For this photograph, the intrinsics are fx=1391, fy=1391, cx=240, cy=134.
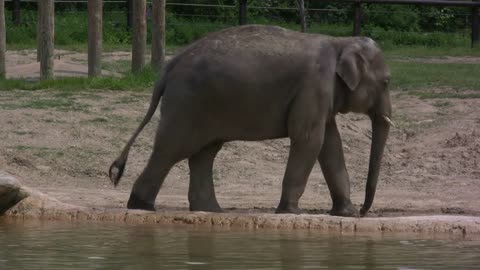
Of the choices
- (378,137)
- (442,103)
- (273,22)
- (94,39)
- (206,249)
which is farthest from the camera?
(273,22)

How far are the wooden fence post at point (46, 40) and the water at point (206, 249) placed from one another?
7374 mm

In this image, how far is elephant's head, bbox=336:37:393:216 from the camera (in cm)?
1145

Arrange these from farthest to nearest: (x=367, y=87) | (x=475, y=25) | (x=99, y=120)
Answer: (x=475, y=25)
(x=99, y=120)
(x=367, y=87)

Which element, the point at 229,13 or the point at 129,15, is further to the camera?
the point at 229,13

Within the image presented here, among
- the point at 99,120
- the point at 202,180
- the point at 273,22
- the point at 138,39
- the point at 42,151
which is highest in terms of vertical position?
the point at 138,39

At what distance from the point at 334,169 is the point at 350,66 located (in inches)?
39.7

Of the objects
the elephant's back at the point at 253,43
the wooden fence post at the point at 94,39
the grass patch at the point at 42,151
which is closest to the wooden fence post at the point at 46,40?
the wooden fence post at the point at 94,39

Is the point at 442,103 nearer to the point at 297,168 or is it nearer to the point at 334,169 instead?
the point at 334,169

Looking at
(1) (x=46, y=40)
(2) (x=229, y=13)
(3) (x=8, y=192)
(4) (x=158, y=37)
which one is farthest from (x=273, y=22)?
(3) (x=8, y=192)

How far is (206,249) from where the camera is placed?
31.3ft

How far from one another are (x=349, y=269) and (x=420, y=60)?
1534cm

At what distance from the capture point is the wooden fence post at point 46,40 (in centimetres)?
1777

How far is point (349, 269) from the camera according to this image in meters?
8.78

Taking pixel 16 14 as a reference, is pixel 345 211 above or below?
above
